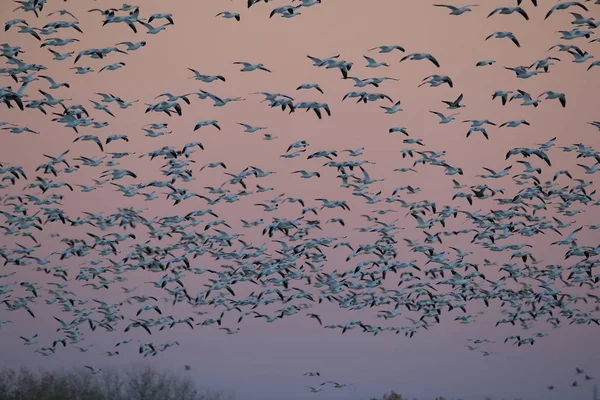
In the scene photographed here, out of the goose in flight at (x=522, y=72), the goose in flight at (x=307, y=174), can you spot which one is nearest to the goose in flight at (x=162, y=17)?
the goose in flight at (x=307, y=174)

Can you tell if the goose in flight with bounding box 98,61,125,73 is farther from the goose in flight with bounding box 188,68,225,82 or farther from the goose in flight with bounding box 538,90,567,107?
the goose in flight with bounding box 538,90,567,107

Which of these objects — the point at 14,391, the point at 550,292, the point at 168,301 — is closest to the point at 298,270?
the point at 168,301

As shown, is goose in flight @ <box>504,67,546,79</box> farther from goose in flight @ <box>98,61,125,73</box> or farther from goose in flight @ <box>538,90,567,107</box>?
goose in flight @ <box>98,61,125,73</box>

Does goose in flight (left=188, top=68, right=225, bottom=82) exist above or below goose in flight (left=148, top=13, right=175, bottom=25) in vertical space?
below

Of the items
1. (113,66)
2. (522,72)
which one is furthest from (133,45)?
(522,72)

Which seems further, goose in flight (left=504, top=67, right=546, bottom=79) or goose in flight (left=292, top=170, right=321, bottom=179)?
goose in flight (left=292, top=170, right=321, bottom=179)

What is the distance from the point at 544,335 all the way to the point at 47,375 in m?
48.3

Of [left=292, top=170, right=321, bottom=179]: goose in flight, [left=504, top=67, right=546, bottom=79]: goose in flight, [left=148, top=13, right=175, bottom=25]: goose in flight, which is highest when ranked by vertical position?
[left=148, top=13, right=175, bottom=25]: goose in flight

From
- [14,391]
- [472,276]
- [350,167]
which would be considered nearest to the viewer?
[350,167]

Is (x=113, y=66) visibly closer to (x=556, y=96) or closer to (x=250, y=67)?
(x=250, y=67)

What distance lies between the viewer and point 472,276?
5125 centimetres

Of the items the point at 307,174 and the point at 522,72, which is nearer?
the point at 522,72

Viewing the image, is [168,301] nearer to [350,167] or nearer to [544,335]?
[350,167]

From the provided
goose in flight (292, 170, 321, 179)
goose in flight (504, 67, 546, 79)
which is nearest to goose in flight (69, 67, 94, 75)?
goose in flight (292, 170, 321, 179)
